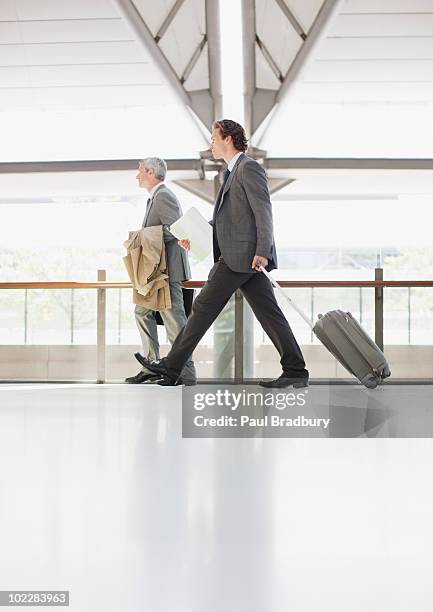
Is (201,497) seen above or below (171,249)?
below

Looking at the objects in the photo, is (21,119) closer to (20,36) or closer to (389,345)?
(20,36)

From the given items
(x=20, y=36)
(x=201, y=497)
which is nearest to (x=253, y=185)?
(x=201, y=497)

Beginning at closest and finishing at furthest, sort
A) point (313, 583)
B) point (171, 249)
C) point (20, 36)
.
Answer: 1. point (313, 583)
2. point (171, 249)
3. point (20, 36)

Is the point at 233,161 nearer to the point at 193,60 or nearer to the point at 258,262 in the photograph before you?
the point at 258,262

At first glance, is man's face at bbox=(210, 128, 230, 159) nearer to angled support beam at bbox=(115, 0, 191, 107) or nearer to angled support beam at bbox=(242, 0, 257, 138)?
angled support beam at bbox=(115, 0, 191, 107)

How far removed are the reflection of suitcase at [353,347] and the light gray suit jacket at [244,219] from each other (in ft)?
0.52

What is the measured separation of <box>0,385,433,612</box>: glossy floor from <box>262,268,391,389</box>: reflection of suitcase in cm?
106

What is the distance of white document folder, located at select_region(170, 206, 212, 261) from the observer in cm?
439

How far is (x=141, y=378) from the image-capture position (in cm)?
525

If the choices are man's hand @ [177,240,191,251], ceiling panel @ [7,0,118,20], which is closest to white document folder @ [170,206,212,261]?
man's hand @ [177,240,191,251]

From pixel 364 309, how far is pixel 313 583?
15.0 feet

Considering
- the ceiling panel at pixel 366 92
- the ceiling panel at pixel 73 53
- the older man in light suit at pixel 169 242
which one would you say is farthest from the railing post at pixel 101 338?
the ceiling panel at pixel 366 92

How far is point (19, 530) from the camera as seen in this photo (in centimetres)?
162

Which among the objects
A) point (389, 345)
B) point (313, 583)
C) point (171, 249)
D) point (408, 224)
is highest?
point (408, 224)
